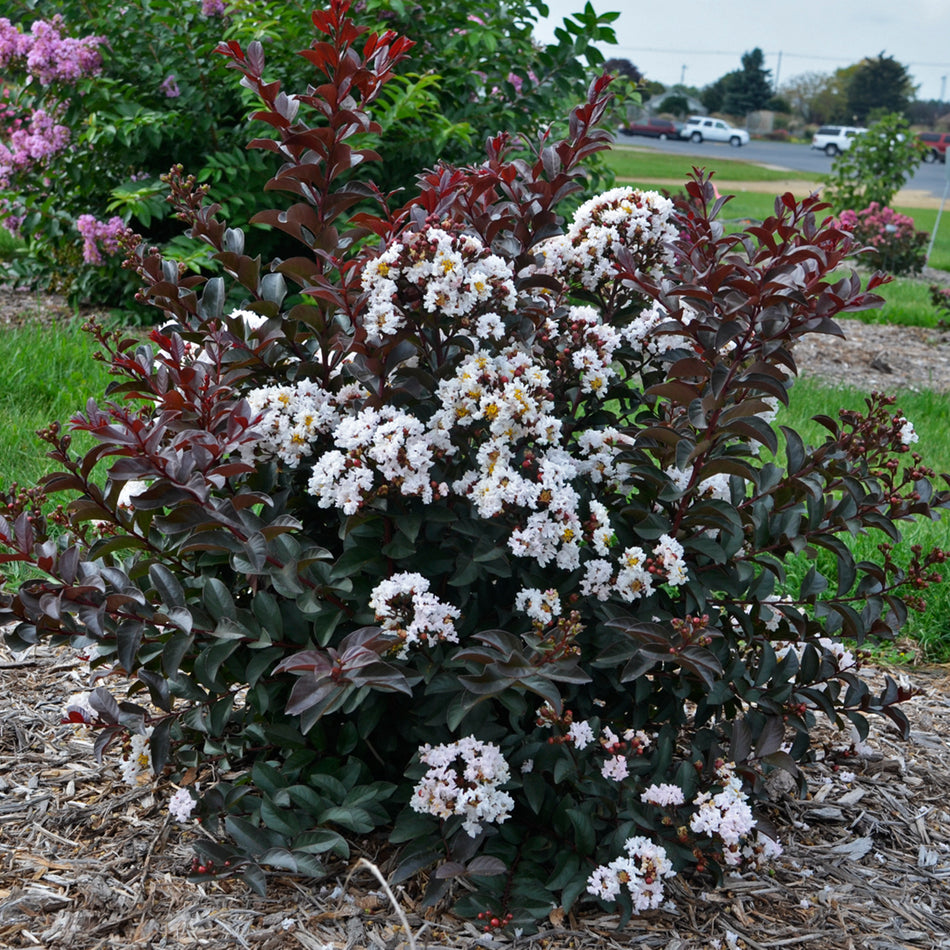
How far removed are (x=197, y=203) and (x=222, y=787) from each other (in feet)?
3.79

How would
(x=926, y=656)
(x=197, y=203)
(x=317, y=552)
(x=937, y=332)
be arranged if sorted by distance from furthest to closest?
(x=937, y=332), (x=926, y=656), (x=197, y=203), (x=317, y=552)

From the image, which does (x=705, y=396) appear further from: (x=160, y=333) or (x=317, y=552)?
(x=160, y=333)

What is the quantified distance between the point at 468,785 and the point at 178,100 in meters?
4.58

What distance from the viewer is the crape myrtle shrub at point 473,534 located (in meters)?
1.58

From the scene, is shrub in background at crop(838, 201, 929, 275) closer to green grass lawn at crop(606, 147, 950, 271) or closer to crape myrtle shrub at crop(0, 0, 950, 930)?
green grass lawn at crop(606, 147, 950, 271)

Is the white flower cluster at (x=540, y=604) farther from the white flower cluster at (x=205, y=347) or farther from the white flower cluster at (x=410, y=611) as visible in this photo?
the white flower cluster at (x=205, y=347)

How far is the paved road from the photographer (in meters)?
30.4

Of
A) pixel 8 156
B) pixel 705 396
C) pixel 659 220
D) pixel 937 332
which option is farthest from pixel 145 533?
pixel 937 332

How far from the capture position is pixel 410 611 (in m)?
1.57

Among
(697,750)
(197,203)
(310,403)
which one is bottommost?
(697,750)

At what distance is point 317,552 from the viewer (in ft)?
5.11

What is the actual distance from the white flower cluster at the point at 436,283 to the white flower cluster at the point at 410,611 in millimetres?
422

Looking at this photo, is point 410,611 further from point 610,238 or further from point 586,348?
point 610,238

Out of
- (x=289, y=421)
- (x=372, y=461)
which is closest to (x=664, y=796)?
(x=372, y=461)
